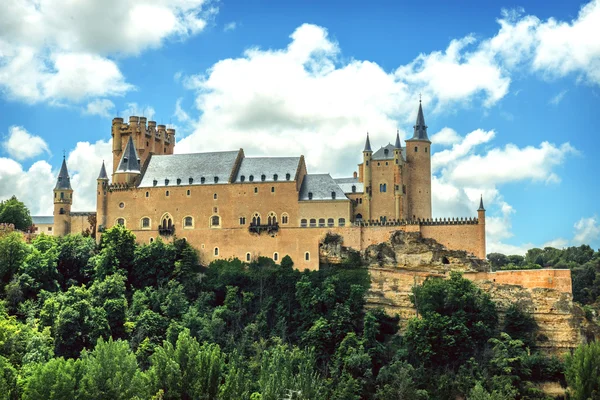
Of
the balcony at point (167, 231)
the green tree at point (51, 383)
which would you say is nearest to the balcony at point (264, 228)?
the balcony at point (167, 231)

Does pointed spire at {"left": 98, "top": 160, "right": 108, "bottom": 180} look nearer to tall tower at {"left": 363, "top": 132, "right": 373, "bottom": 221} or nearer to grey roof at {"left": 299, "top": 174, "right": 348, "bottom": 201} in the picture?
grey roof at {"left": 299, "top": 174, "right": 348, "bottom": 201}

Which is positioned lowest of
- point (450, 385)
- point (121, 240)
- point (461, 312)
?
point (450, 385)

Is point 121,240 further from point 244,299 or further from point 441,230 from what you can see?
point 441,230

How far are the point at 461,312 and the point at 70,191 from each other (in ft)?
134

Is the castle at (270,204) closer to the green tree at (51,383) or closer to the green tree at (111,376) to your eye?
the green tree at (111,376)

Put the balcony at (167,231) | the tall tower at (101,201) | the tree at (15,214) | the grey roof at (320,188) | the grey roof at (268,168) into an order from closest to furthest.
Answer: the grey roof at (320,188) → the grey roof at (268,168) → the balcony at (167,231) → the tall tower at (101,201) → the tree at (15,214)

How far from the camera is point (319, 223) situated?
86688mm

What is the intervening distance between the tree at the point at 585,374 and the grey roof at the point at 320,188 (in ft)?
80.2

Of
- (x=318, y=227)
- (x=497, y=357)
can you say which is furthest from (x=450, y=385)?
(x=318, y=227)

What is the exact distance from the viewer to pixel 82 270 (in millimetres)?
88750

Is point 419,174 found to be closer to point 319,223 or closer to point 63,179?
point 319,223

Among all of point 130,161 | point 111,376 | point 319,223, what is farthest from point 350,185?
point 111,376

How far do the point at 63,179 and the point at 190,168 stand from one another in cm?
1385

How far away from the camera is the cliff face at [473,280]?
7938 cm
